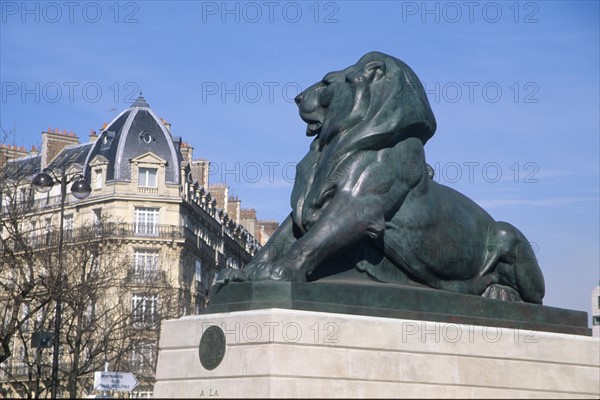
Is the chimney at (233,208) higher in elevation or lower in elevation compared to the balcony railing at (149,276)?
higher

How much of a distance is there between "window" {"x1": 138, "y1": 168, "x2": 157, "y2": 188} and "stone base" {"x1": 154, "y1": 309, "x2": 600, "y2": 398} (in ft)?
213

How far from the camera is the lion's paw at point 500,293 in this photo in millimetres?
13812

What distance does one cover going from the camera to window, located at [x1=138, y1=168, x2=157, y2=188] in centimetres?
7719

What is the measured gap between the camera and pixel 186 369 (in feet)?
40.4

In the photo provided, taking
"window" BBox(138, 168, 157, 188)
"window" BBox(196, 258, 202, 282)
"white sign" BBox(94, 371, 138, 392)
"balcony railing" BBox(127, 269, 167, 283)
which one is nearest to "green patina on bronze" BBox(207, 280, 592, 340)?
"white sign" BBox(94, 371, 138, 392)

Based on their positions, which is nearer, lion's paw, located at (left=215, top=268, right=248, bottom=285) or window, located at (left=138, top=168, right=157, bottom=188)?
lion's paw, located at (left=215, top=268, right=248, bottom=285)

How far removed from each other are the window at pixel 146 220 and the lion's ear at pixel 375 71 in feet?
208

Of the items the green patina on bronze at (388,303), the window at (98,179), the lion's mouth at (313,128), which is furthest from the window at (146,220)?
the green patina on bronze at (388,303)

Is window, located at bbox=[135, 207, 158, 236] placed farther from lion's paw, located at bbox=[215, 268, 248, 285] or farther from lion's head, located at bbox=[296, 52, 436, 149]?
lion's paw, located at bbox=[215, 268, 248, 285]

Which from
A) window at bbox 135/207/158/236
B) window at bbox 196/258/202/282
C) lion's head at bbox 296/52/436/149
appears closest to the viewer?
lion's head at bbox 296/52/436/149

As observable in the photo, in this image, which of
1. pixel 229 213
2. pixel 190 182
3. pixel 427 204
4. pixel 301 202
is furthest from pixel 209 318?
pixel 229 213

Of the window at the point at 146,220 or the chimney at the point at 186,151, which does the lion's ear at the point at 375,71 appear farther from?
the chimney at the point at 186,151

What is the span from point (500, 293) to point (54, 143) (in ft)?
233

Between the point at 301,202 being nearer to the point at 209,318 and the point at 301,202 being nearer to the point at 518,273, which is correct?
the point at 209,318
